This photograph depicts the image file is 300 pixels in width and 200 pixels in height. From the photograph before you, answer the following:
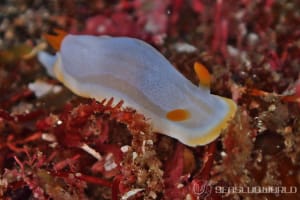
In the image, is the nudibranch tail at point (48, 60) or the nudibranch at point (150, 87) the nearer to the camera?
the nudibranch at point (150, 87)

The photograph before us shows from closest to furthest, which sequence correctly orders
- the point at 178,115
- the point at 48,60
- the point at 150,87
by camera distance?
the point at 178,115 → the point at 150,87 → the point at 48,60

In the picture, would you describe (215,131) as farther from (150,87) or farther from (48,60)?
(48,60)

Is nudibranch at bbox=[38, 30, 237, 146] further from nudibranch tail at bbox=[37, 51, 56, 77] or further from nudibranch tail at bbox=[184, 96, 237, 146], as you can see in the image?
nudibranch tail at bbox=[37, 51, 56, 77]

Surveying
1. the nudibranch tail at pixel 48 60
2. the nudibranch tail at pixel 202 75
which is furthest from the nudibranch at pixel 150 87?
the nudibranch tail at pixel 48 60

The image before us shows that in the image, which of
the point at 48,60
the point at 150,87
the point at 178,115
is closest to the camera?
the point at 178,115

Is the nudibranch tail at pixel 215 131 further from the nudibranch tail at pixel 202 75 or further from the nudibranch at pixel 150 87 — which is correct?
the nudibranch tail at pixel 202 75

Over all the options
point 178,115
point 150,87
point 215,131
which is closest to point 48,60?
point 150,87

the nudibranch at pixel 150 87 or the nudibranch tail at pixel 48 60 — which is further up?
the nudibranch tail at pixel 48 60

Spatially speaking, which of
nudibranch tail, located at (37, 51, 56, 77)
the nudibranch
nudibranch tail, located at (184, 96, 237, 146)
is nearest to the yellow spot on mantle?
the nudibranch

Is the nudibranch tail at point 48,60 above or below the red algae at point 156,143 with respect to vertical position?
above

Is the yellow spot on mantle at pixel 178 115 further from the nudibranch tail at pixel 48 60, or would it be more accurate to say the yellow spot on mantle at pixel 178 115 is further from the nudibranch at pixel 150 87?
the nudibranch tail at pixel 48 60
